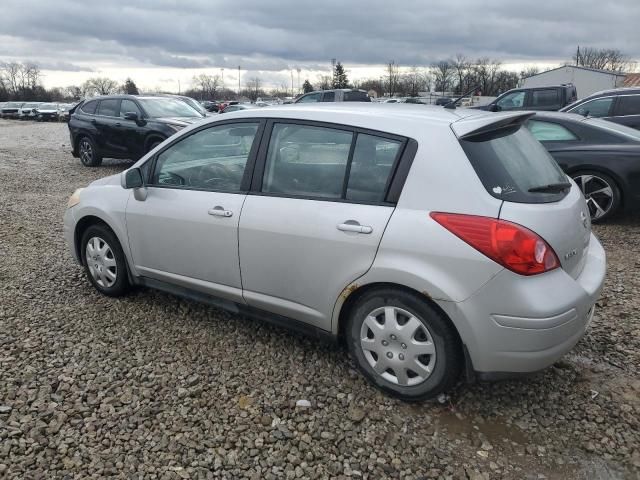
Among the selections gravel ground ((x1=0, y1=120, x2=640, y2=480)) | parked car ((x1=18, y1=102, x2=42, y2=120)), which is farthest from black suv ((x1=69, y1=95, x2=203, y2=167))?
parked car ((x1=18, y1=102, x2=42, y2=120))

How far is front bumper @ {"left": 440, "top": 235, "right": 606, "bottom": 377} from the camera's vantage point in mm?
2477

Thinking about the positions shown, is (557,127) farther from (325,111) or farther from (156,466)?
(156,466)

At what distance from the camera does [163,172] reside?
12.6 feet

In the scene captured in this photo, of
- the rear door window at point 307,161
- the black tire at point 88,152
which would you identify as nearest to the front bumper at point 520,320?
the rear door window at point 307,161

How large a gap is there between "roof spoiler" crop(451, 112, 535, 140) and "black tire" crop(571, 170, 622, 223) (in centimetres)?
374

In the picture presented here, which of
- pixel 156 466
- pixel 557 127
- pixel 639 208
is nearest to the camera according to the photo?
pixel 156 466

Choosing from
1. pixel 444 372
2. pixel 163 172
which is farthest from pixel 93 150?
pixel 444 372

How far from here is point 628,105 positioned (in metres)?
10.8

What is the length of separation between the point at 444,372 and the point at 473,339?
261 mm

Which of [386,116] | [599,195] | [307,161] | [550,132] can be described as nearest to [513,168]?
[386,116]

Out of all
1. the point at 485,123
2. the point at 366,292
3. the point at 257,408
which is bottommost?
the point at 257,408

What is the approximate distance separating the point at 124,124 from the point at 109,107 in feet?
2.98

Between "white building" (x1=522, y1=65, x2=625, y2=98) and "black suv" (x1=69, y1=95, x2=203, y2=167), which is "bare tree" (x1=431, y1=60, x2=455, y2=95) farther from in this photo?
"black suv" (x1=69, y1=95, x2=203, y2=167)

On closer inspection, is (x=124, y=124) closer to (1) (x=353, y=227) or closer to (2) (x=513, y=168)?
(1) (x=353, y=227)
